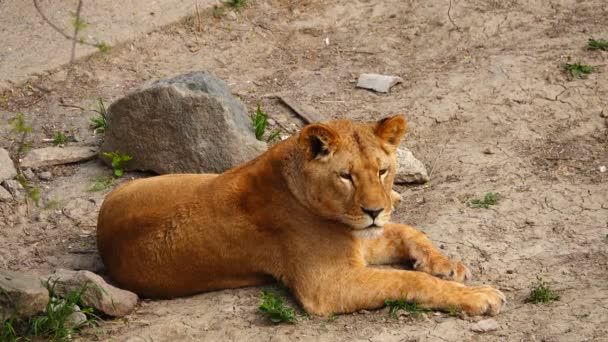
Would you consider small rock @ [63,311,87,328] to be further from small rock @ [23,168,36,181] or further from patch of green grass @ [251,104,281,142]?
patch of green grass @ [251,104,281,142]

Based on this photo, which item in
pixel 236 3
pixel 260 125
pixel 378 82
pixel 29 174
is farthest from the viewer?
pixel 236 3

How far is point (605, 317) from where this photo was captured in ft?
20.3

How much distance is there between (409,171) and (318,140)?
218cm

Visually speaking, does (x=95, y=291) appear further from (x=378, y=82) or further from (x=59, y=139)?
(x=378, y=82)

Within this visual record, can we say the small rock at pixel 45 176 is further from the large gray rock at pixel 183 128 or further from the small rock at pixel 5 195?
the large gray rock at pixel 183 128

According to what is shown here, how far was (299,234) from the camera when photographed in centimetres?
668

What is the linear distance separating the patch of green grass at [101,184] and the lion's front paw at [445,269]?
3.24 metres

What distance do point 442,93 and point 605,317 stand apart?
414 cm

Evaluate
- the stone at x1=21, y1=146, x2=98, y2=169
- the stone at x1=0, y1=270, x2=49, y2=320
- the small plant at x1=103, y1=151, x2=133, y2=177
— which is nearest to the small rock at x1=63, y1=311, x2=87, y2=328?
the stone at x1=0, y1=270, x2=49, y2=320

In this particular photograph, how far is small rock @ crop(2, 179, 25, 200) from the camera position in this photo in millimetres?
8814

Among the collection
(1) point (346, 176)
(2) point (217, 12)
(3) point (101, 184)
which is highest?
(1) point (346, 176)

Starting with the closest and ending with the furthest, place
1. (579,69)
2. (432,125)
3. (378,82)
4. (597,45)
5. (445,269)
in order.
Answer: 1. (445,269)
2. (432,125)
3. (579,69)
4. (597,45)
5. (378,82)

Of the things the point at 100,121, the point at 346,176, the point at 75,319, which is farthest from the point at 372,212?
Answer: the point at 100,121

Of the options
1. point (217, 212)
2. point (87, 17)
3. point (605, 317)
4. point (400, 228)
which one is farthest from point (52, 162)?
point (605, 317)
